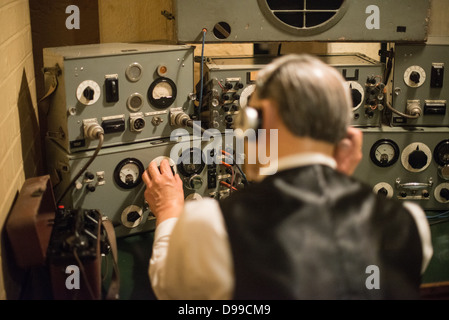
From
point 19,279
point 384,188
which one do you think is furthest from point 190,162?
point 384,188

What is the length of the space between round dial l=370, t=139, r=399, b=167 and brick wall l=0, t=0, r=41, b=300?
151 centimetres

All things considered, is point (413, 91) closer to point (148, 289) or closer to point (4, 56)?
point (148, 289)

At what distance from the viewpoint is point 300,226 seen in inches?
45.6

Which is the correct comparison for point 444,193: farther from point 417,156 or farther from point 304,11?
point 304,11

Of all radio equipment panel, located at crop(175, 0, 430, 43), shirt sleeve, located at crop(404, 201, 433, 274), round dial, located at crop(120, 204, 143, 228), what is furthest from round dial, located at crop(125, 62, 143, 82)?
shirt sleeve, located at crop(404, 201, 433, 274)

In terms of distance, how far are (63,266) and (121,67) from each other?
2.63 ft

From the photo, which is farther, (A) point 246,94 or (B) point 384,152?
(B) point 384,152

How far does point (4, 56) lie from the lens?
191 cm

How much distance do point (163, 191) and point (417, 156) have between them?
118 cm

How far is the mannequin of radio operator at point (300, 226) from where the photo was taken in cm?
116

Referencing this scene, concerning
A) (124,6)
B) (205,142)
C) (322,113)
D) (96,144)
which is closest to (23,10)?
(124,6)

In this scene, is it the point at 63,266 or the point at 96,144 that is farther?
the point at 96,144

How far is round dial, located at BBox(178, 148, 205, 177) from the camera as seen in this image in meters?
2.24

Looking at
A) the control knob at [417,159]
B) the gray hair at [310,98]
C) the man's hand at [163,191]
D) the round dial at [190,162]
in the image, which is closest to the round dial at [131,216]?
the man's hand at [163,191]
